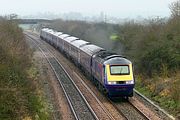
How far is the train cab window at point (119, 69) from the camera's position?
23281mm

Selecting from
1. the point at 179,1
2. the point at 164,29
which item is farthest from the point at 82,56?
the point at 179,1

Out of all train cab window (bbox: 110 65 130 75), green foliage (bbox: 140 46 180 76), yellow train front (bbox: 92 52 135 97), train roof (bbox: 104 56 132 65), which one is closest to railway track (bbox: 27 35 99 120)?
yellow train front (bbox: 92 52 135 97)

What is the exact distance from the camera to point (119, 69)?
23.4m

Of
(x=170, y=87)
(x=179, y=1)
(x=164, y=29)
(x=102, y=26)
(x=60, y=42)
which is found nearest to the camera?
(x=170, y=87)

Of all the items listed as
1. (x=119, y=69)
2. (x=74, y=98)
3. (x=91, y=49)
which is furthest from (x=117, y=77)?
(x=91, y=49)

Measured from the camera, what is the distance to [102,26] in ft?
242

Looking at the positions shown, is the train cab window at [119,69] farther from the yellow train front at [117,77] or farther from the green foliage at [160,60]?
the green foliage at [160,60]

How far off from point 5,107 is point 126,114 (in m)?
7.46

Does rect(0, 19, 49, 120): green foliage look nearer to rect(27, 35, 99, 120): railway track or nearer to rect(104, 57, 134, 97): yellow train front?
rect(27, 35, 99, 120): railway track

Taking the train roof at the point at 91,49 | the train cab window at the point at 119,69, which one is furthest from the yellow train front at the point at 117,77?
the train roof at the point at 91,49

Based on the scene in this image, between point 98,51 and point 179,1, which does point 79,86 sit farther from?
point 179,1

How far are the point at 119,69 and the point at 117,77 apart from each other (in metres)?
0.57

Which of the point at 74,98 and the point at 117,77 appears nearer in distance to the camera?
the point at 117,77

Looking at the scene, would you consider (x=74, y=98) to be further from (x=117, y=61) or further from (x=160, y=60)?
(x=160, y=60)
